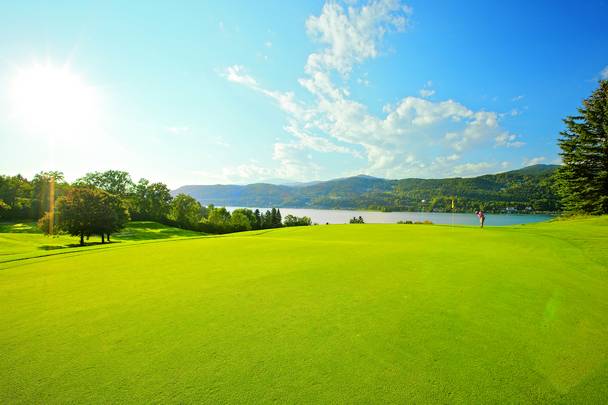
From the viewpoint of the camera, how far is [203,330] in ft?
14.2

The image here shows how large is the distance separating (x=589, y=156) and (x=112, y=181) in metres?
90.2

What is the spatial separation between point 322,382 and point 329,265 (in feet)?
20.0

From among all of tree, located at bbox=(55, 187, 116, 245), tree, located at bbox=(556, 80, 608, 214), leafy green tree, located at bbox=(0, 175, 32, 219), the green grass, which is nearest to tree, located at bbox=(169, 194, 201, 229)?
leafy green tree, located at bbox=(0, 175, 32, 219)

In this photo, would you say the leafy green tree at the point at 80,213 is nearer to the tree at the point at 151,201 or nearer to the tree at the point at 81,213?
the tree at the point at 81,213

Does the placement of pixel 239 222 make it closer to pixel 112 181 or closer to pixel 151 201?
pixel 151 201

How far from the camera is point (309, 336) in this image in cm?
412

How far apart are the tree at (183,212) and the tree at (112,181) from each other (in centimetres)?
1094

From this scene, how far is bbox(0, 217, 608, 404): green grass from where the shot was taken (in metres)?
2.97

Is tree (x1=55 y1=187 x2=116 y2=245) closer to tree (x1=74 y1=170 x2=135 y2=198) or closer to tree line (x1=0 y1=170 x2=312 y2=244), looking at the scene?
tree line (x1=0 y1=170 x2=312 y2=244)

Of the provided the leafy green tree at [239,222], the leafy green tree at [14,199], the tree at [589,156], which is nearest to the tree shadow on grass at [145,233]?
the leafy green tree at [239,222]

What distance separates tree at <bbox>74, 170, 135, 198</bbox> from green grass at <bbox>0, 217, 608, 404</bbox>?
70605 mm

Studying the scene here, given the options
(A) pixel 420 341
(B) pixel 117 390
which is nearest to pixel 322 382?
(A) pixel 420 341

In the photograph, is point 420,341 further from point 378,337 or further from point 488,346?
point 488,346

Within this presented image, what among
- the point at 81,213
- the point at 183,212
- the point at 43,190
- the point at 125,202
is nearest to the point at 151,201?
the point at 183,212
